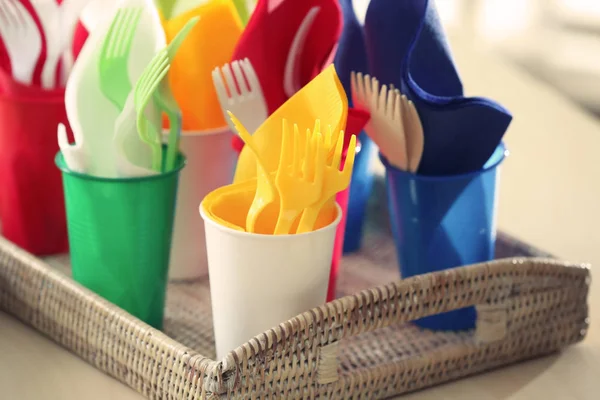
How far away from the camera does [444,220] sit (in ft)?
2.03

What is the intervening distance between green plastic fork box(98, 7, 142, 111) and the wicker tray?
0.14 metres

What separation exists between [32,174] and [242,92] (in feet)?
0.71

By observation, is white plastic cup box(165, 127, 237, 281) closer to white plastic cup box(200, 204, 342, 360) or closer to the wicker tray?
the wicker tray

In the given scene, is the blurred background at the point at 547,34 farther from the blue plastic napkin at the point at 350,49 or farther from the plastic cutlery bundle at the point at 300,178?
the plastic cutlery bundle at the point at 300,178

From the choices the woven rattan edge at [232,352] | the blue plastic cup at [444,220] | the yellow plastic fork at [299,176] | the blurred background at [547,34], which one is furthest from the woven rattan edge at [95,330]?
the blurred background at [547,34]

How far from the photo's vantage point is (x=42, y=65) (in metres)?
0.68

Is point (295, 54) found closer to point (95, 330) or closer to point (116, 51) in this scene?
point (116, 51)

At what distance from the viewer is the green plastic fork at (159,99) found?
541 mm

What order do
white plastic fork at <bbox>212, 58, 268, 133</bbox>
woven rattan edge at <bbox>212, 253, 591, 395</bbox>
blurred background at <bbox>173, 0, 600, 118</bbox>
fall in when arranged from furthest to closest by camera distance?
blurred background at <bbox>173, 0, 600, 118</bbox>
white plastic fork at <bbox>212, 58, 268, 133</bbox>
woven rattan edge at <bbox>212, 253, 591, 395</bbox>

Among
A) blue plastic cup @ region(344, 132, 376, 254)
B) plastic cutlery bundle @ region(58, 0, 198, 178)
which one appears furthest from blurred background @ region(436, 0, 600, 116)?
plastic cutlery bundle @ region(58, 0, 198, 178)

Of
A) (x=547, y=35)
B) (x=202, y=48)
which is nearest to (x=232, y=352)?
(x=202, y=48)

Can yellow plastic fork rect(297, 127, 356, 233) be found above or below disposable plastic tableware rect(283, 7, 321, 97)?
below

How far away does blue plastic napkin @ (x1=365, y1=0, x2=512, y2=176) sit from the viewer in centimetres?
57

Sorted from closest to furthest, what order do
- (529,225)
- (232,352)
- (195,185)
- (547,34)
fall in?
1. (232,352)
2. (195,185)
3. (529,225)
4. (547,34)
